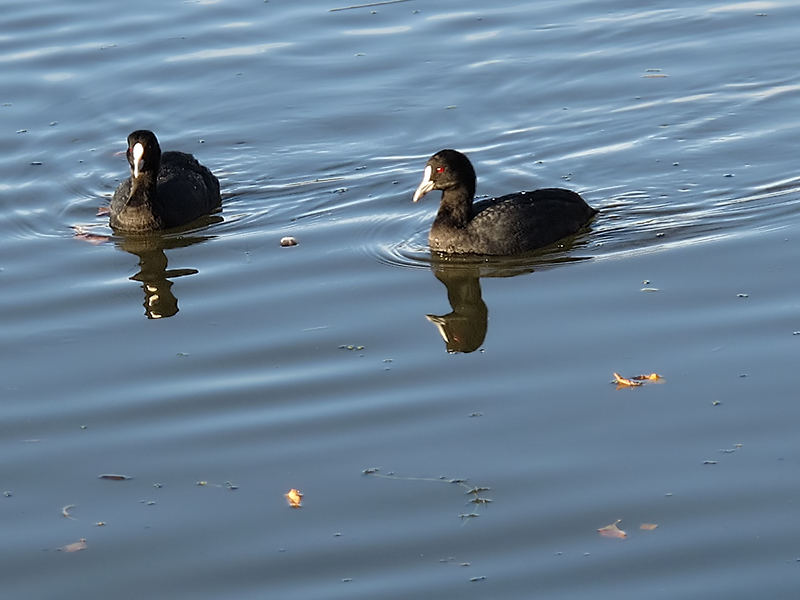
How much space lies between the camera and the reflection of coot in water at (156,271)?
9148 millimetres

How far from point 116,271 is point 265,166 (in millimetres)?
2652

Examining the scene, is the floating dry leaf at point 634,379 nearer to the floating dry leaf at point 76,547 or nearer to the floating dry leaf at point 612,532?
the floating dry leaf at point 612,532

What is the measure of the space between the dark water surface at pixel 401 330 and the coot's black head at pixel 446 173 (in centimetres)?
54

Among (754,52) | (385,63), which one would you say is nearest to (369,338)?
(385,63)

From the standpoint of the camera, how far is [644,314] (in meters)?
8.38

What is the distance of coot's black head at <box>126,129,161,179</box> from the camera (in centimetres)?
1079


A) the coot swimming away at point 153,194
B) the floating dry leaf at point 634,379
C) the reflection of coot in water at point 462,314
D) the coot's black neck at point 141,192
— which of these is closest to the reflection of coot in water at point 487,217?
the reflection of coot in water at point 462,314

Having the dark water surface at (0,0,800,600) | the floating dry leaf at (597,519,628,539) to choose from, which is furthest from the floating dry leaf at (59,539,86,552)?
the floating dry leaf at (597,519,628,539)

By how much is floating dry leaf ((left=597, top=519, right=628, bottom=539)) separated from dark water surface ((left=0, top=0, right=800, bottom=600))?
74mm

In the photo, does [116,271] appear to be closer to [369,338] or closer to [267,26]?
[369,338]

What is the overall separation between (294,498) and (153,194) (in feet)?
16.7

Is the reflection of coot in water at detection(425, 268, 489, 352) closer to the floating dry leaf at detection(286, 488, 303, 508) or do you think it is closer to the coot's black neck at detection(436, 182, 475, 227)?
the coot's black neck at detection(436, 182, 475, 227)

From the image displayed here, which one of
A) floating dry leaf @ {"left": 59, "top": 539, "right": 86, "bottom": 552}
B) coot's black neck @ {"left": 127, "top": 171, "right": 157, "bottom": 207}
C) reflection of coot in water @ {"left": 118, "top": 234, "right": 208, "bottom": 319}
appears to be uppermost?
coot's black neck @ {"left": 127, "top": 171, "right": 157, "bottom": 207}

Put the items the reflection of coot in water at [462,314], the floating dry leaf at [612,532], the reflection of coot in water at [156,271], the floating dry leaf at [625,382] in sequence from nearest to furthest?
1. the floating dry leaf at [612,532]
2. the floating dry leaf at [625,382]
3. the reflection of coot in water at [462,314]
4. the reflection of coot in water at [156,271]
